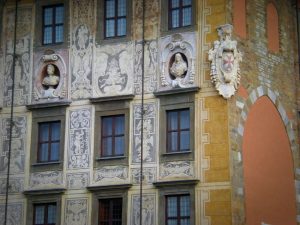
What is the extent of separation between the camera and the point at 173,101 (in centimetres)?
3466

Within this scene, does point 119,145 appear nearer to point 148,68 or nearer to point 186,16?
point 148,68

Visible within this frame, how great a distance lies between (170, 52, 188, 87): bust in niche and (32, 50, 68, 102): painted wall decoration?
4442 mm

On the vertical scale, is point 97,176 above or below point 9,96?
below

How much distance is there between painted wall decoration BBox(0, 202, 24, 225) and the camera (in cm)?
3612

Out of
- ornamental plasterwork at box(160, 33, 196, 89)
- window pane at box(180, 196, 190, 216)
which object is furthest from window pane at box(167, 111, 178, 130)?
window pane at box(180, 196, 190, 216)

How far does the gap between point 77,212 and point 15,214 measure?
260cm

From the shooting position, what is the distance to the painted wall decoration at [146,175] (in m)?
34.3

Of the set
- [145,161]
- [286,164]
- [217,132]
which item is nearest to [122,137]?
[145,161]

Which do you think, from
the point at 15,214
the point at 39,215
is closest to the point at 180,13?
the point at 39,215

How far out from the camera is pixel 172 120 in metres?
34.8

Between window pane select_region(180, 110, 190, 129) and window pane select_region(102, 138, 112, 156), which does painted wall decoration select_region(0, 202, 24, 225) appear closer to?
window pane select_region(102, 138, 112, 156)

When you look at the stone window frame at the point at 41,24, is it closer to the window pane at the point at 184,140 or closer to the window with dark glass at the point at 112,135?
the window with dark glass at the point at 112,135

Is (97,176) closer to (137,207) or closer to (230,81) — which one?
(137,207)

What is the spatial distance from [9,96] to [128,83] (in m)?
5.09
